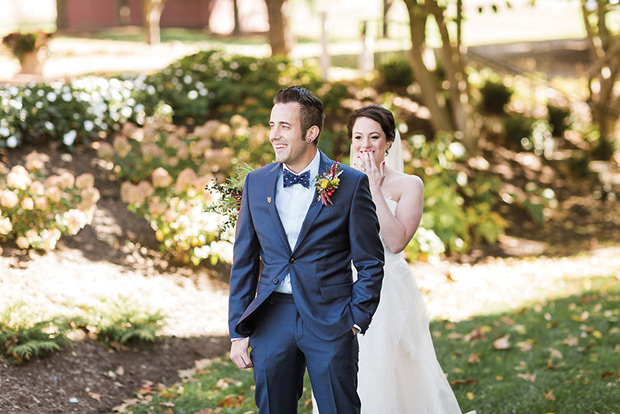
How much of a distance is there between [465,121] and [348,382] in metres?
11.5

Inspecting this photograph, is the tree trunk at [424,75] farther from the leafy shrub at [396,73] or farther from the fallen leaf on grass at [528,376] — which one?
the fallen leaf on grass at [528,376]

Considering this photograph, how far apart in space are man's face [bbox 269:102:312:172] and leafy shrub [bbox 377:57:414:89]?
1295 centimetres

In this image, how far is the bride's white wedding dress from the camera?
434 cm

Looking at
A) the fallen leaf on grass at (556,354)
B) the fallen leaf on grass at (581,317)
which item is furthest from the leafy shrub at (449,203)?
the fallen leaf on grass at (556,354)

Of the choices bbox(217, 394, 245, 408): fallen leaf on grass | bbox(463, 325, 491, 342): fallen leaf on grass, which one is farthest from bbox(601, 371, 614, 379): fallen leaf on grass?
bbox(217, 394, 245, 408): fallen leaf on grass

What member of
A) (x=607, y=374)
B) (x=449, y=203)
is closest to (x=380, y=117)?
(x=607, y=374)

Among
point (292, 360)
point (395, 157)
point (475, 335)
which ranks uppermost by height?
point (395, 157)

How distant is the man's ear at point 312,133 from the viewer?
324cm

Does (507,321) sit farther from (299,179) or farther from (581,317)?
(299,179)

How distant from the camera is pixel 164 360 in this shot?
6195 mm

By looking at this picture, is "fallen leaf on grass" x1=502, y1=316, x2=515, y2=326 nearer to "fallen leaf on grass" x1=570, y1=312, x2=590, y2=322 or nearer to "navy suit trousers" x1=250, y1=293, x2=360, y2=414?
"fallen leaf on grass" x1=570, y1=312, x2=590, y2=322

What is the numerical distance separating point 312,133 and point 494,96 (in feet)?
46.4

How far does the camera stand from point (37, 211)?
6875mm

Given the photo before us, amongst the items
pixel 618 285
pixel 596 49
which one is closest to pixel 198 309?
pixel 618 285
